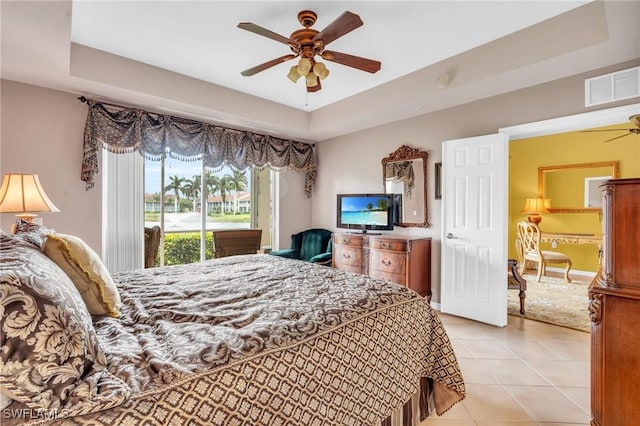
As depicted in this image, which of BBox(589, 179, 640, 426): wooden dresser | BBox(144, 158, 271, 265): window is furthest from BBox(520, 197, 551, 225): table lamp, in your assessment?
BBox(589, 179, 640, 426): wooden dresser

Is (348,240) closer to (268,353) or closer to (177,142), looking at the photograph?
(177,142)

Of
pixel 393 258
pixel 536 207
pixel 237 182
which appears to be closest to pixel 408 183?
pixel 393 258

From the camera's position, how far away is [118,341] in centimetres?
112

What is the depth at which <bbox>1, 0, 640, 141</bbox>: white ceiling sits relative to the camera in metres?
2.32

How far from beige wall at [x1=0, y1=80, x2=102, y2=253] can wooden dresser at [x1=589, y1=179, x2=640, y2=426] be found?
4335mm

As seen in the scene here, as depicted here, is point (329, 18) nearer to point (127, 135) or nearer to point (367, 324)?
point (367, 324)

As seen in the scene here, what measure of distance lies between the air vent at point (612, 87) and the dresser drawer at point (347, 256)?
288cm

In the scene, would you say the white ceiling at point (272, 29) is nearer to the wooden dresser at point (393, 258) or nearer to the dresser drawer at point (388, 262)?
the wooden dresser at point (393, 258)

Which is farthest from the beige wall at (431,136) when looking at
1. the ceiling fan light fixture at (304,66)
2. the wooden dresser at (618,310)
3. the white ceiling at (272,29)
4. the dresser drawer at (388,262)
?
the ceiling fan light fixture at (304,66)

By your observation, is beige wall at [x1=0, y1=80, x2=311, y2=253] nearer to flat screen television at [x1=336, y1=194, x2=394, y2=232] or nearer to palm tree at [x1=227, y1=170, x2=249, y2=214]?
palm tree at [x1=227, y1=170, x2=249, y2=214]

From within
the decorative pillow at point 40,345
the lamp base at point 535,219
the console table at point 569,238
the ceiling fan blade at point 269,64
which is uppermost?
the ceiling fan blade at point 269,64

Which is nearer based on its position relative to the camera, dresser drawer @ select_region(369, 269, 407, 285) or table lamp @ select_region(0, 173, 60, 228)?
table lamp @ select_region(0, 173, 60, 228)

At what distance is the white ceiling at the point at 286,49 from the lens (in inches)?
91.5

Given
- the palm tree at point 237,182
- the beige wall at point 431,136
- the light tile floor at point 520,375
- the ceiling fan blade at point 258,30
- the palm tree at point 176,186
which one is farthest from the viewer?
the palm tree at point 237,182
